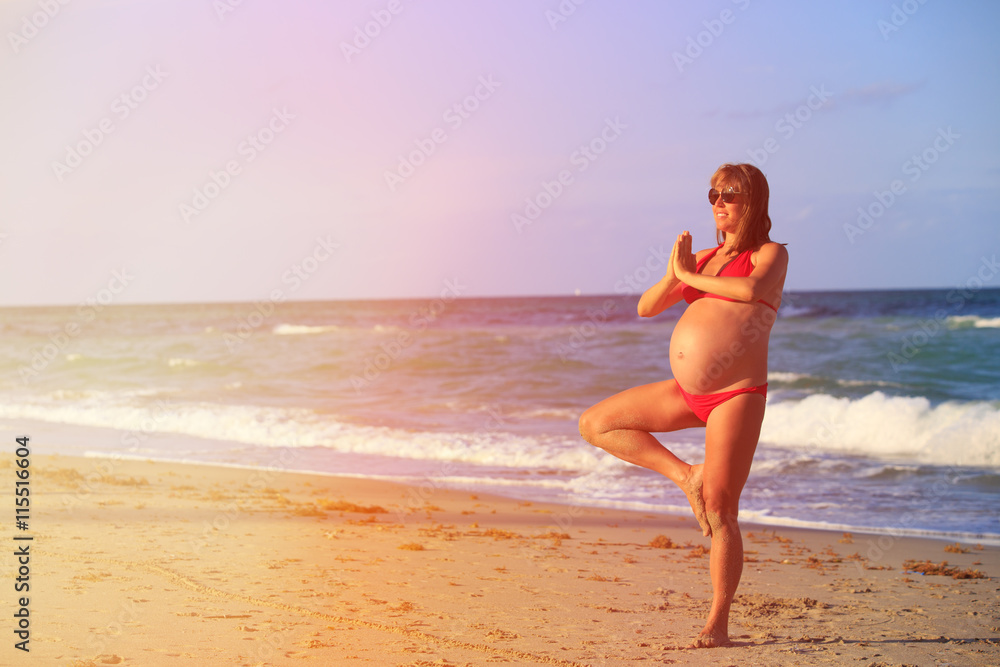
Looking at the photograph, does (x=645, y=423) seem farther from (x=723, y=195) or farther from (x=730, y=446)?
(x=723, y=195)

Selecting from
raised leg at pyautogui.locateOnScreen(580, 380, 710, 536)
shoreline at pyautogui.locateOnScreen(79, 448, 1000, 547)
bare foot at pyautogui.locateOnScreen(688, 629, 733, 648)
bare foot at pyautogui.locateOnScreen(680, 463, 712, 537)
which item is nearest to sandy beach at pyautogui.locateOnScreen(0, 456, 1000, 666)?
bare foot at pyautogui.locateOnScreen(688, 629, 733, 648)

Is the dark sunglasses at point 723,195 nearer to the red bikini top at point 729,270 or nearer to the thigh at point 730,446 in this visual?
the red bikini top at point 729,270

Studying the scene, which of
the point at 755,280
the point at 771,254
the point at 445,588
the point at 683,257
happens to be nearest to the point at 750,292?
the point at 755,280

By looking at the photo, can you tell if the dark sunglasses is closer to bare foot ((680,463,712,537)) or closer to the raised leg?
the raised leg

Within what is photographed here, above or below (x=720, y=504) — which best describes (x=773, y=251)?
above

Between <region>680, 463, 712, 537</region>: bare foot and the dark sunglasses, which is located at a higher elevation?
the dark sunglasses

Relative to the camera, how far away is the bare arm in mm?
3592

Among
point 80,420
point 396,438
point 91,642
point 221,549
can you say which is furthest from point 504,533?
point 80,420

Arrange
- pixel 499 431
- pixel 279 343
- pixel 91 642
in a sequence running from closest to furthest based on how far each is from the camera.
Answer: pixel 91 642
pixel 499 431
pixel 279 343

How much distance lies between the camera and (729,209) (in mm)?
3840

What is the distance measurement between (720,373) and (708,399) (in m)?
0.14

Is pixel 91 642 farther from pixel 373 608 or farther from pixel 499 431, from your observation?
pixel 499 431

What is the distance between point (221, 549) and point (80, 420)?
37.7 ft

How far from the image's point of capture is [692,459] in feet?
36.6
